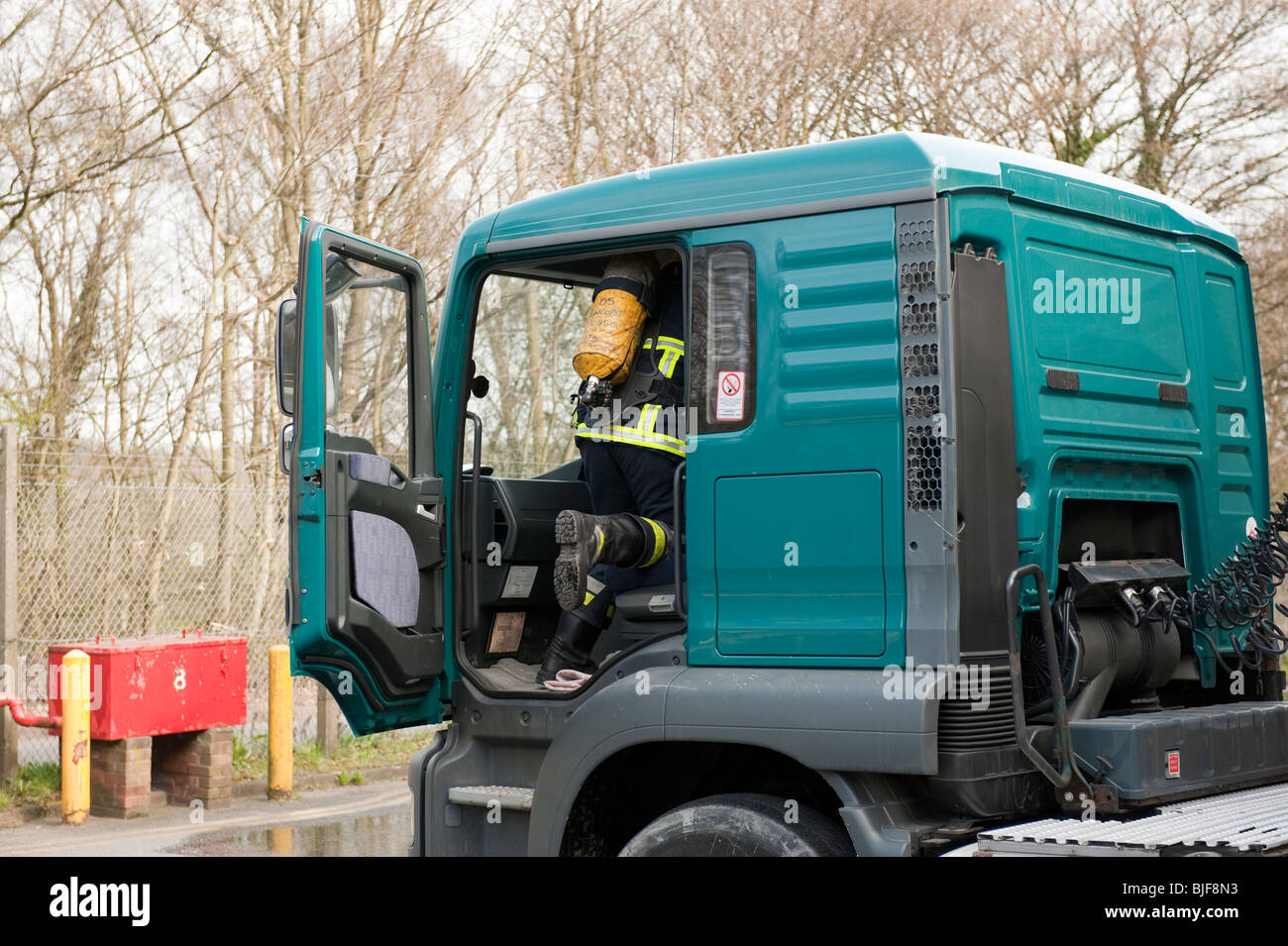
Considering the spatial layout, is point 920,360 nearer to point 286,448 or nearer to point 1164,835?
point 1164,835

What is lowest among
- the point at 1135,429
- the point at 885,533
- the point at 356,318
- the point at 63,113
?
the point at 885,533

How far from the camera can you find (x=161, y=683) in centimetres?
855

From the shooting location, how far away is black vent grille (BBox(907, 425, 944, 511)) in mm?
3928

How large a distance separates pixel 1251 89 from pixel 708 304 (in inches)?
516

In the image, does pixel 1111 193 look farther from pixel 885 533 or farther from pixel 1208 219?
pixel 885 533

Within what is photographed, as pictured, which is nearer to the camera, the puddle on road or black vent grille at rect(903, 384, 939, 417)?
black vent grille at rect(903, 384, 939, 417)

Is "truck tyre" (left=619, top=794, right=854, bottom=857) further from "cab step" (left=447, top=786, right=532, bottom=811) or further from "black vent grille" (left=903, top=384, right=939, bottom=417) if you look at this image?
"black vent grille" (left=903, top=384, right=939, bottom=417)

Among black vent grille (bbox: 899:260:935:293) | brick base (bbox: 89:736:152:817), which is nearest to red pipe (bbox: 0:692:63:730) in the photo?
brick base (bbox: 89:736:152:817)

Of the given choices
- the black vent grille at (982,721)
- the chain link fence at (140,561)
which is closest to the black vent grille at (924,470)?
the black vent grille at (982,721)

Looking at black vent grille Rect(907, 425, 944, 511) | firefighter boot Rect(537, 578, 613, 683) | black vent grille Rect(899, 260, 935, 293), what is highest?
black vent grille Rect(899, 260, 935, 293)

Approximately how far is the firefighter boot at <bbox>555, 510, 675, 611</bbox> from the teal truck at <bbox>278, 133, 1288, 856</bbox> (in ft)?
0.54

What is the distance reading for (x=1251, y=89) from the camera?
15375mm

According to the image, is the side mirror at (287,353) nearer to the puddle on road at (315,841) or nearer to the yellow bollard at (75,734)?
the puddle on road at (315,841)

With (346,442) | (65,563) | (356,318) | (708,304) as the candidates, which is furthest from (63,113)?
(708,304)
